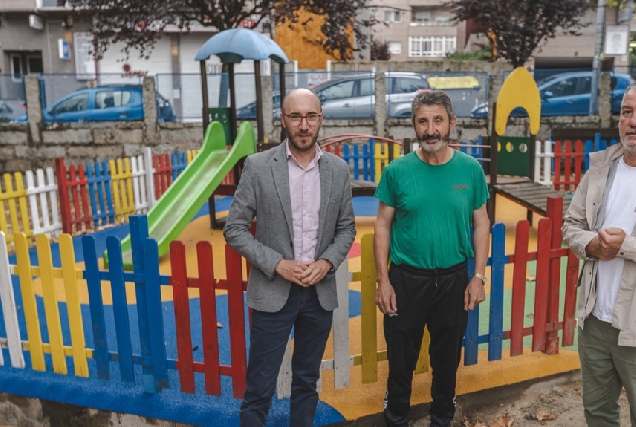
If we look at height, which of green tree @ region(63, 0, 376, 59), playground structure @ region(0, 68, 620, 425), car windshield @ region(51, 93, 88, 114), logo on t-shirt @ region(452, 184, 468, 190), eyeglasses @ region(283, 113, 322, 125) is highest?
green tree @ region(63, 0, 376, 59)

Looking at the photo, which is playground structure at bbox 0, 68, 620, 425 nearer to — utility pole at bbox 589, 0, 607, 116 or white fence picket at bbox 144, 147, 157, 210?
white fence picket at bbox 144, 147, 157, 210

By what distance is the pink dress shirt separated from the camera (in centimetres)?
269

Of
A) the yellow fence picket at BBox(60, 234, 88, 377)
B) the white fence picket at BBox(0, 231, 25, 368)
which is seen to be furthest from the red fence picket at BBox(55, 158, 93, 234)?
the yellow fence picket at BBox(60, 234, 88, 377)

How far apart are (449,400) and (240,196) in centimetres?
159

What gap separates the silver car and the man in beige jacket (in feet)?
38.4

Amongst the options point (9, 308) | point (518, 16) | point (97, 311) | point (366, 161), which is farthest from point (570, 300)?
point (518, 16)

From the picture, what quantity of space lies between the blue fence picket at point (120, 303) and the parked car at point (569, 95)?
11.9 metres

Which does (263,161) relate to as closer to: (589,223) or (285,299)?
(285,299)

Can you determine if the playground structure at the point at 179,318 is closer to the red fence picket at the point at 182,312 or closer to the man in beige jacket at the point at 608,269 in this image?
the red fence picket at the point at 182,312

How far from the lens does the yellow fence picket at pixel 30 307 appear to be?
12.1ft

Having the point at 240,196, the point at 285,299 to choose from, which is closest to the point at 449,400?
the point at 285,299

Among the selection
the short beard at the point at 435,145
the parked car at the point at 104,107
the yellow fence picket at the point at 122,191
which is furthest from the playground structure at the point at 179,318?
the parked car at the point at 104,107

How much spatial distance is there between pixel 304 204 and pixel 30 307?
219 cm

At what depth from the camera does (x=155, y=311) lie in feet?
11.1
